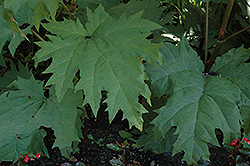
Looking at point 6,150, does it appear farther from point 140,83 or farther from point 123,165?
point 140,83

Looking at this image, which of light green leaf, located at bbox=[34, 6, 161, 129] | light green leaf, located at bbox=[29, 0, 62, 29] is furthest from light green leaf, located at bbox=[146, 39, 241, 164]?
light green leaf, located at bbox=[29, 0, 62, 29]

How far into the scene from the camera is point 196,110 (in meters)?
0.97

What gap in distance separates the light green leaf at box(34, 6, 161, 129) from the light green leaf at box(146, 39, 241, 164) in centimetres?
18

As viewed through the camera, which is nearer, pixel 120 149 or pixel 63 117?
pixel 63 117

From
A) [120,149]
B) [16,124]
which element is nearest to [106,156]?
[120,149]

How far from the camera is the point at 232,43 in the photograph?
4.87 ft

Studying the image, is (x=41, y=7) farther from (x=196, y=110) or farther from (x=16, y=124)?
(x=196, y=110)

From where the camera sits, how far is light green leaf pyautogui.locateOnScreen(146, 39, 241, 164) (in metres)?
0.94

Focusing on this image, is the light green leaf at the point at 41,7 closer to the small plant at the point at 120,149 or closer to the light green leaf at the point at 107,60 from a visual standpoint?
the light green leaf at the point at 107,60

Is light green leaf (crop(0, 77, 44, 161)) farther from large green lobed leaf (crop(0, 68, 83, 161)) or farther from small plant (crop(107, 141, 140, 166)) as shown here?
small plant (crop(107, 141, 140, 166))

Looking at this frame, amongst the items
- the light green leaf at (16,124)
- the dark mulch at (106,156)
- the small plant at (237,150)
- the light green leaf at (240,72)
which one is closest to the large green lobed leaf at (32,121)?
the light green leaf at (16,124)

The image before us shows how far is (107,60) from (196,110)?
389mm

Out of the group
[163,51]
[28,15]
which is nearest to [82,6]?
[28,15]

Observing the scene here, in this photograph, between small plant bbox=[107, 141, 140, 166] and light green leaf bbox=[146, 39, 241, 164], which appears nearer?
light green leaf bbox=[146, 39, 241, 164]
